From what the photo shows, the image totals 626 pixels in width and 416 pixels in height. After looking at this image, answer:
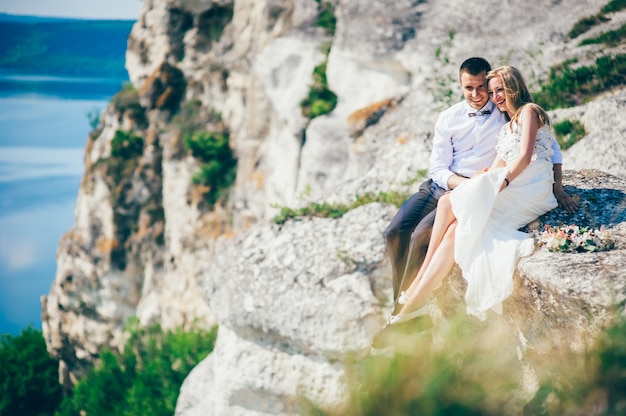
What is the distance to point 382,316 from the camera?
7477 mm

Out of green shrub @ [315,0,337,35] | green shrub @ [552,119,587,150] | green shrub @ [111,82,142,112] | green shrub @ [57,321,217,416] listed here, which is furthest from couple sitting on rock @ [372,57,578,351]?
green shrub @ [111,82,142,112]

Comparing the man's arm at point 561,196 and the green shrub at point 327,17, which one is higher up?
the green shrub at point 327,17

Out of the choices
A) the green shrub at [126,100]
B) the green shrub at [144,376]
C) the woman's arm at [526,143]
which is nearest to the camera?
the woman's arm at [526,143]

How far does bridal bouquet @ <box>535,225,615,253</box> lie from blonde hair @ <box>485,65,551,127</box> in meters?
0.91

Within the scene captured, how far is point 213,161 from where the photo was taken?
22031mm

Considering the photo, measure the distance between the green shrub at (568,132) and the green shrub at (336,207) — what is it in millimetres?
2068

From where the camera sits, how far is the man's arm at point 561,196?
17.1 feet

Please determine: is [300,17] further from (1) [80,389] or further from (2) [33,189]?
(2) [33,189]

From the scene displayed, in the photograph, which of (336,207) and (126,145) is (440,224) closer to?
(336,207)

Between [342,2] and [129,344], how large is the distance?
1228 centimetres

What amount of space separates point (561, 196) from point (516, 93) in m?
0.93

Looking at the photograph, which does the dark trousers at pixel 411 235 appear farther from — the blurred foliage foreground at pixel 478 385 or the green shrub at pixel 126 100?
the green shrub at pixel 126 100

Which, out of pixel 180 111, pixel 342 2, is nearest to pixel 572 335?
pixel 342 2

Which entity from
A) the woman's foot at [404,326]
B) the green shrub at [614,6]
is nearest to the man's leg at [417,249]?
the woman's foot at [404,326]
